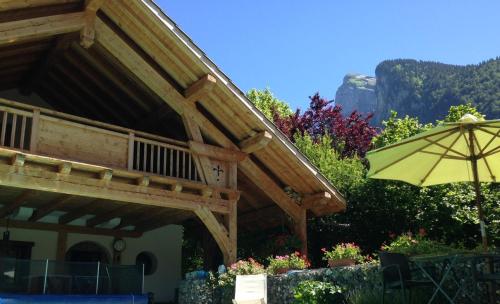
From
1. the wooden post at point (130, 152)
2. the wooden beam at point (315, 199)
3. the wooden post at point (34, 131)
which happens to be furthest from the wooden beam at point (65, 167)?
the wooden beam at point (315, 199)

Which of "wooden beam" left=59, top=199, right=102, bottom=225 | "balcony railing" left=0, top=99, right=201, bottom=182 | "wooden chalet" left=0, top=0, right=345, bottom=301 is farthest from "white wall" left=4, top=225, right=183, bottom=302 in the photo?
"balcony railing" left=0, top=99, right=201, bottom=182

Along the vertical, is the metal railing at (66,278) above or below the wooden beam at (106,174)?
below

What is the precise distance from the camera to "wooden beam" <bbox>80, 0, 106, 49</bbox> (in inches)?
389

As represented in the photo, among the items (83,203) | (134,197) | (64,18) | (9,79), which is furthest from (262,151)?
(9,79)

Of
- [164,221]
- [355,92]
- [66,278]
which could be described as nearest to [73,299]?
[66,278]

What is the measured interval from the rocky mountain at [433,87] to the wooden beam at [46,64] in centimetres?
3687

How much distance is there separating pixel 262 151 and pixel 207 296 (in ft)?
11.0

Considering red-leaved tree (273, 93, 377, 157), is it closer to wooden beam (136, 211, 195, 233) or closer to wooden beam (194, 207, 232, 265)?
wooden beam (136, 211, 195, 233)

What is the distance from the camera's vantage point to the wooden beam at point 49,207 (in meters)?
10.5

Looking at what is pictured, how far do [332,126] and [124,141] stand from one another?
1367 cm

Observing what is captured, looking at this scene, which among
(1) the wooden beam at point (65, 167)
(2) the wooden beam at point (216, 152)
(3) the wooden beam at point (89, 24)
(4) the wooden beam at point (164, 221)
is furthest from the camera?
(4) the wooden beam at point (164, 221)

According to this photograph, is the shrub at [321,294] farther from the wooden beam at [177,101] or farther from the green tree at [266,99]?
the green tree at [266,99]

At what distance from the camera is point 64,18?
389 inches

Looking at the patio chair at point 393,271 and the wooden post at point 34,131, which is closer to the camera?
the patio chair at point 393,271
